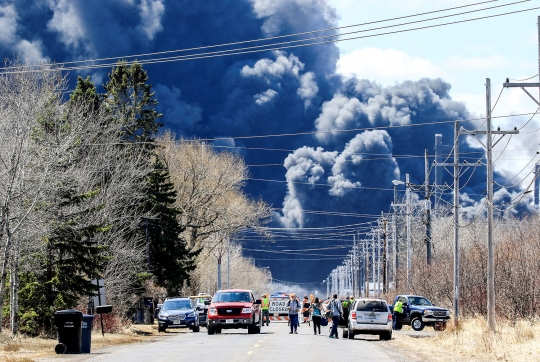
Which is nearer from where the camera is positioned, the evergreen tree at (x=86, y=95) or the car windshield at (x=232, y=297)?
the car windshield at (x=232, y=297)

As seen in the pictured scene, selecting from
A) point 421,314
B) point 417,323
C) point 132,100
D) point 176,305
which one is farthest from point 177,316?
point 132,100

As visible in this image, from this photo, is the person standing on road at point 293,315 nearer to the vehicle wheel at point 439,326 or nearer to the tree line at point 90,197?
the vehicle wheel at point 439,326

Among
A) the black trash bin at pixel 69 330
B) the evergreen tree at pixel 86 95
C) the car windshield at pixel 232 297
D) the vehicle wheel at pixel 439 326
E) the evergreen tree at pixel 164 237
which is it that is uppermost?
the evergreen tree at pixel 86 95

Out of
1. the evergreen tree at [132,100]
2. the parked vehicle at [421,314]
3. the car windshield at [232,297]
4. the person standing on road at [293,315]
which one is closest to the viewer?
the person standing on road at [293,315]

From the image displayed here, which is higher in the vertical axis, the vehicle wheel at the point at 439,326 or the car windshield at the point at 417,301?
the car windshield at the point at 417,301

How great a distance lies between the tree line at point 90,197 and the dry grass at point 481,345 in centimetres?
1379

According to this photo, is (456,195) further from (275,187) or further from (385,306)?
(275,187)

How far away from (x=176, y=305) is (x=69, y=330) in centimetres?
2153

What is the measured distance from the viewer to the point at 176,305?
4891 centimetres

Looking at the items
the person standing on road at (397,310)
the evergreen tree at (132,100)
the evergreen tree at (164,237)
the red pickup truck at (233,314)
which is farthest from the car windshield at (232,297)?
the evergreen tree at (132,100)

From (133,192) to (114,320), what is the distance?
1160cm

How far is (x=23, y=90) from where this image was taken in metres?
33.9

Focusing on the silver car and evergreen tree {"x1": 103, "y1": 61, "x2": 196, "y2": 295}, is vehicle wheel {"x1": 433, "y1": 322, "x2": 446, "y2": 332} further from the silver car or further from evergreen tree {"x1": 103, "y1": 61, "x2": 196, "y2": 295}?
evergreen tree {"x1": 103, "y1": 61, "x2": 196, "y2": 295}

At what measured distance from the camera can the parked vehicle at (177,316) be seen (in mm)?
47500
